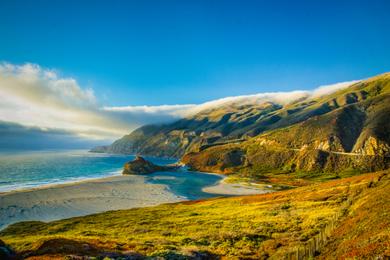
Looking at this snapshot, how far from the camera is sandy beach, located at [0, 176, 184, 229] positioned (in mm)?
70500

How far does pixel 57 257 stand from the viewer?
21.6 metres

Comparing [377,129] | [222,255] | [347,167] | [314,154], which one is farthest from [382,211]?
[377,129]

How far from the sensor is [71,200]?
288 feet

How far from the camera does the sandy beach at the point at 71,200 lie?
70.5m

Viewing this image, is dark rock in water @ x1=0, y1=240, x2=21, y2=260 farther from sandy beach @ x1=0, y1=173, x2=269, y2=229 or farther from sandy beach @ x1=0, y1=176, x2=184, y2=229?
sandy beach @ x1=0, y1=173, x2=269, y2=229

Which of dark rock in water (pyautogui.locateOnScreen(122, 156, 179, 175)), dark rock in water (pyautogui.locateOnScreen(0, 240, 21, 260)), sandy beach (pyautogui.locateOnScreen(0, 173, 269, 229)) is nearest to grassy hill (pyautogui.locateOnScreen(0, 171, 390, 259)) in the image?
dark rock in water (pyautogui.locateOnScreen(0, 240, 21, 260))

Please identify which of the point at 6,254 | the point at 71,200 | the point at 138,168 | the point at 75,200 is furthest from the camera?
the point at 138,168

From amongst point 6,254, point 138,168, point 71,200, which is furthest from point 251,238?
point 138,168

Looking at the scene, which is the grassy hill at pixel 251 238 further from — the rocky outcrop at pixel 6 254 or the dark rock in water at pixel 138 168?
the dark rock in water at pixel 138 168

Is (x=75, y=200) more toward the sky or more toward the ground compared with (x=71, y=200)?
more toward the ground

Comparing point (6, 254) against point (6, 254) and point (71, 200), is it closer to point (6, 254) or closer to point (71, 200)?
point (6, 254)

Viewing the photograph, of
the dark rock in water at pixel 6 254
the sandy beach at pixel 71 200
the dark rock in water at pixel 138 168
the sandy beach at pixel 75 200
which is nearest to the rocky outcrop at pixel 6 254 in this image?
the dark rock in water at pixel 6 254

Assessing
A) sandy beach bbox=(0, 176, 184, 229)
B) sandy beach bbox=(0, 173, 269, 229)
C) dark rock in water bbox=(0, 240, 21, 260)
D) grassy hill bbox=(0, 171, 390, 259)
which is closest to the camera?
grassy hill bbox=(0, 171, 390, 259)

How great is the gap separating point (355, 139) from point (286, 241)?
660 feet
